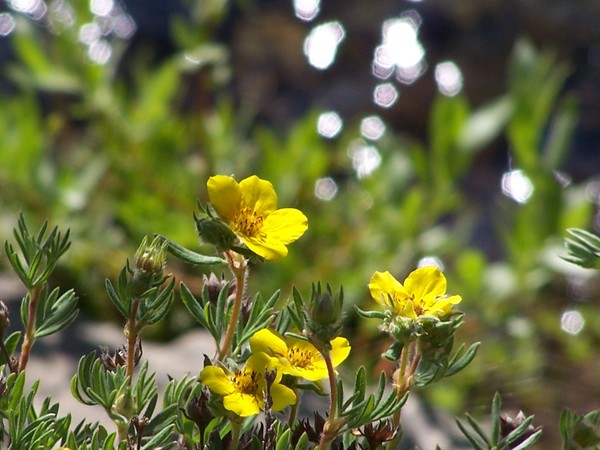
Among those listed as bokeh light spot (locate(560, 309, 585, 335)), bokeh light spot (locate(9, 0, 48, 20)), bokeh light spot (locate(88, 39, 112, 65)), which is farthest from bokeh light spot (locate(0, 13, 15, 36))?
bokeh light spot (locate(560, 309, 585, 335))

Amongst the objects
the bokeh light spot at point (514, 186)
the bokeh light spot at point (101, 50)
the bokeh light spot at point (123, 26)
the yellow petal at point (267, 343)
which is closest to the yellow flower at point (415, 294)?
the yellow petal at point (267, 343)

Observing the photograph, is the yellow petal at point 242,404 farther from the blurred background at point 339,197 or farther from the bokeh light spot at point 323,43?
the bokeh light spot at point 323,43

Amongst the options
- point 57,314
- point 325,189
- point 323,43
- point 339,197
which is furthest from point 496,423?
point 323,43

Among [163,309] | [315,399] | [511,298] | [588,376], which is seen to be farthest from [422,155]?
[163,309]

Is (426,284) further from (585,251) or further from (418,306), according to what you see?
(585,251)

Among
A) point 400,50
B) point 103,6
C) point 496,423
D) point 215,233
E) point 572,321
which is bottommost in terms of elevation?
point 572,321

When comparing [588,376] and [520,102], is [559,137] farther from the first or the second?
[588,376]

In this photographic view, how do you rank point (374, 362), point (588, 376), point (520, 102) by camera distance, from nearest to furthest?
point (374, 362), point (520, 102), point (588, 376)
